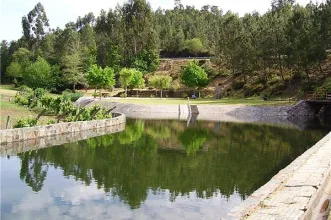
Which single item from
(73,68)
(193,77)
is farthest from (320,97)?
(73,68)

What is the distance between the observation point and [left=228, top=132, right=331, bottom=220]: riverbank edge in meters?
9.36

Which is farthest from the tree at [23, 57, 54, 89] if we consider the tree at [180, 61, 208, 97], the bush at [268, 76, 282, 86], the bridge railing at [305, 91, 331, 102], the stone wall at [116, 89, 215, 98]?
the bridge railing at [305, 91, 331, 102]

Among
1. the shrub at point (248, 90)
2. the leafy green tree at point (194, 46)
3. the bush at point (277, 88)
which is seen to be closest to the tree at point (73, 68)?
the leafy green tree at point (194, 46)

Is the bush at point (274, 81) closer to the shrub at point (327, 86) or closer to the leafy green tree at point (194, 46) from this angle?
the shrub at point (327, 86)

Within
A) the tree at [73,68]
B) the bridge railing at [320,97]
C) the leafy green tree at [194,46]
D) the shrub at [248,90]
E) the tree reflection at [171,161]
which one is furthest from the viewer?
the leafy green tree at [194,46]

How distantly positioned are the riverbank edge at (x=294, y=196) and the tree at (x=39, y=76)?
7463 centimetres

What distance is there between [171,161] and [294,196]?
382 inches

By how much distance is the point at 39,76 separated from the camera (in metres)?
83.8

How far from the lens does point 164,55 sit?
109 metres

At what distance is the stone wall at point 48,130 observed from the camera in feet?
75.4

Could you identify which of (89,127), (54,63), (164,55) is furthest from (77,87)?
(89,127)

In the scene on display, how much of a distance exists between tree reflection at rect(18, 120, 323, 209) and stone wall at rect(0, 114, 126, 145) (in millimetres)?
2287

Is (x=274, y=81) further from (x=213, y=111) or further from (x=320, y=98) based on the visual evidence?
(x=213, y=111)

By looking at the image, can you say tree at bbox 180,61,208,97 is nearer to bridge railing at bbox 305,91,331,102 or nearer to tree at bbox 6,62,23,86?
bridge railing at bbox 305,91,331,102
